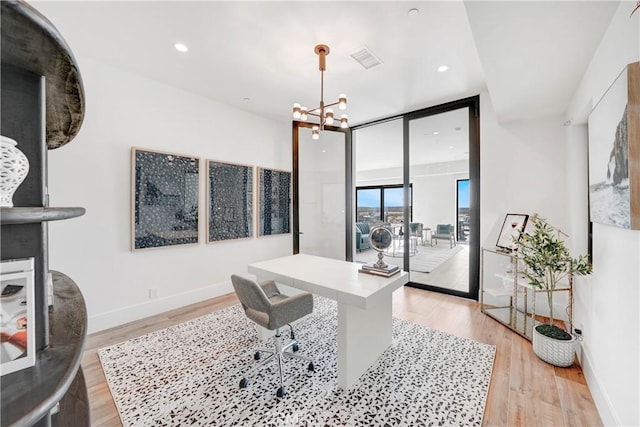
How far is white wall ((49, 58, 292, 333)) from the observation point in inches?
107

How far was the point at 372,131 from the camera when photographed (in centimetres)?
559

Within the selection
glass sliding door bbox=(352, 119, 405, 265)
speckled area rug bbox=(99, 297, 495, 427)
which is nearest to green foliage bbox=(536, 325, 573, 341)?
speckled area rug bbox=(99, 297, 495, 427)

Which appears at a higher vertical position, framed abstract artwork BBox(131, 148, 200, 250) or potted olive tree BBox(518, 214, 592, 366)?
framed abstract artwork BBox(131, 148, 200, 250)

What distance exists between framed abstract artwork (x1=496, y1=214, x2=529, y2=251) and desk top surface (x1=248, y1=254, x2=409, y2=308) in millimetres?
1799

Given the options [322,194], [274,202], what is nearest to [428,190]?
[322,194]

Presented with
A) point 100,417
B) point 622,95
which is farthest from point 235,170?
point 622,95

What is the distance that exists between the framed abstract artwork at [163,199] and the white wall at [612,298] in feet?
13.2

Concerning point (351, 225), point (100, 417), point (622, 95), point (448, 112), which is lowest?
point (100, 417)

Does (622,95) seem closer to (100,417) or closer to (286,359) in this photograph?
(286,359)

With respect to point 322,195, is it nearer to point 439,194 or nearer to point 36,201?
point 36,201

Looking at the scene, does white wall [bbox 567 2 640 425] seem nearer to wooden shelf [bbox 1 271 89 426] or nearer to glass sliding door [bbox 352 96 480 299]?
glass sliding door [bbox 352 96 480 299]

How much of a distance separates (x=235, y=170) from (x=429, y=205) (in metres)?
6.91

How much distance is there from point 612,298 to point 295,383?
7.28 feet

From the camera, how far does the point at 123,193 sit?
3037 millimetres
